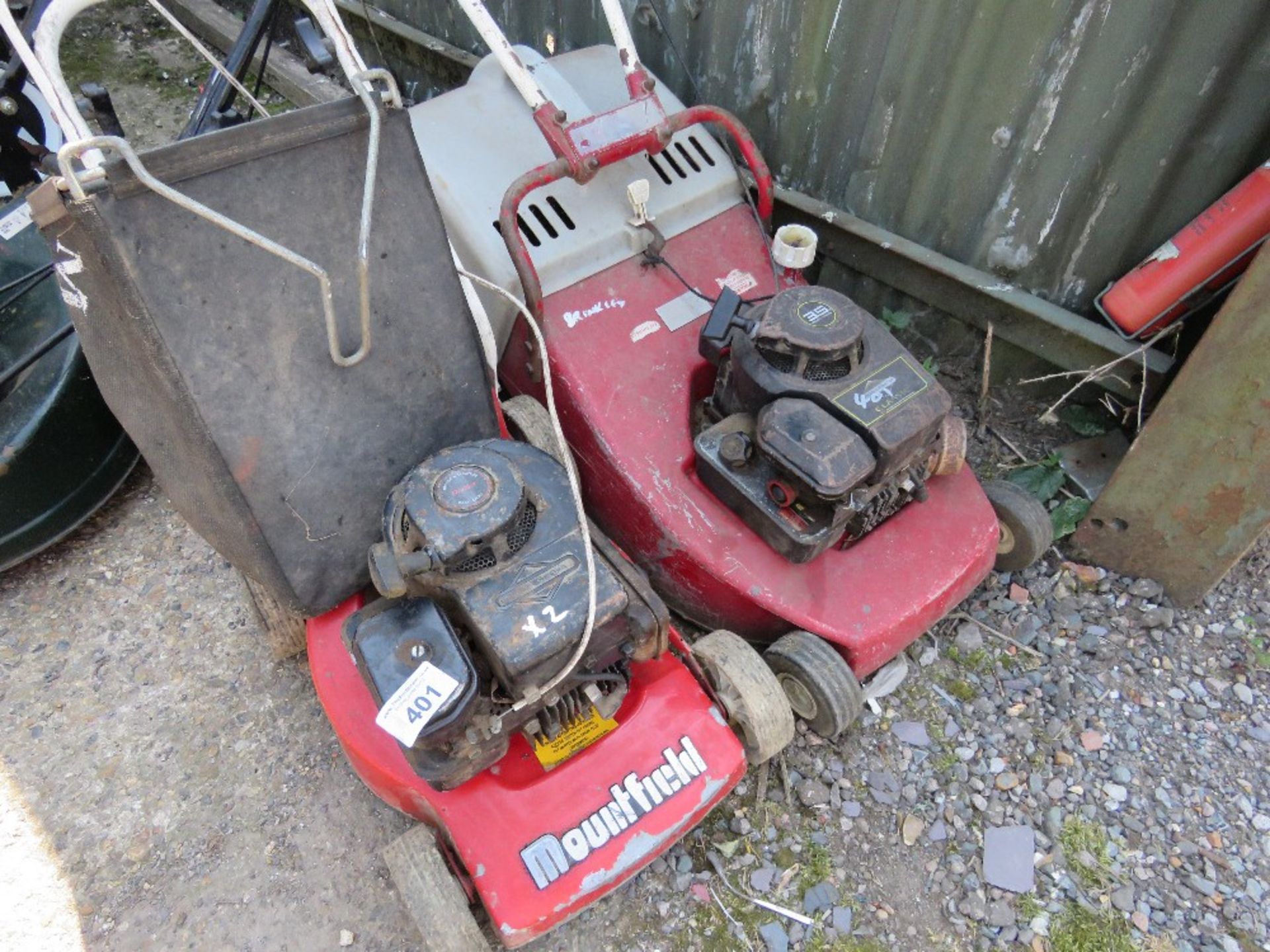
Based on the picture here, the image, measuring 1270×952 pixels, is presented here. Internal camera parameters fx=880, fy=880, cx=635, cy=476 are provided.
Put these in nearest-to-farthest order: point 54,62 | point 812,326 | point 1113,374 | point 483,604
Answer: point 54,62
point 483,604
point 812,326
point 1113,374

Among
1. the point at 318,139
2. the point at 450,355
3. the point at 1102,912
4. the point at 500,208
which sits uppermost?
the point at 318,139

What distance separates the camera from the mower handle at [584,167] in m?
1.69

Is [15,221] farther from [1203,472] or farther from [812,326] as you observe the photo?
[1203,472]

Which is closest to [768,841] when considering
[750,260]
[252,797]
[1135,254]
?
[252,797]

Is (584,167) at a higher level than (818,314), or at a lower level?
higher

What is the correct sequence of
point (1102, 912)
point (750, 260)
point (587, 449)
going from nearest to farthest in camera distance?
point (1102, 912)
point (587, 449)
point (750, 260)

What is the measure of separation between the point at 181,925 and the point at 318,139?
1417 millimetres

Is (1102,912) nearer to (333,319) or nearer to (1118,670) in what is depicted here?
(1118,670)

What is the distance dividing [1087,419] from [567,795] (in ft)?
5.09

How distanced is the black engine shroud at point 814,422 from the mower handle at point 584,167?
0.36 metres

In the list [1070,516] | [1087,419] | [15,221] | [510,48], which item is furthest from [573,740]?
[15,221]

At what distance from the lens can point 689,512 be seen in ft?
5.59

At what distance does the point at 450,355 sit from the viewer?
1.63 m

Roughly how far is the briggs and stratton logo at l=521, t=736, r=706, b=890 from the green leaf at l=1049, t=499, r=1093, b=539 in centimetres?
107
